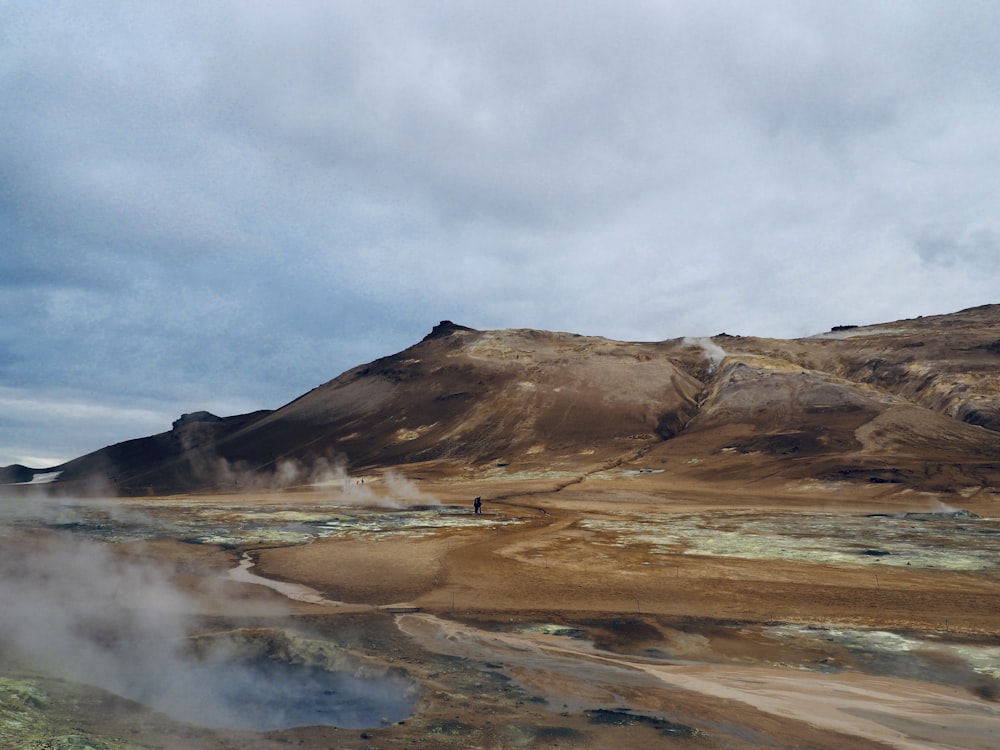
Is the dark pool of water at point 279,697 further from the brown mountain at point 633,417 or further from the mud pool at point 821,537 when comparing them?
the brown mountain at point 633,417

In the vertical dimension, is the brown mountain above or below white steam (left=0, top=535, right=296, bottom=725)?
above

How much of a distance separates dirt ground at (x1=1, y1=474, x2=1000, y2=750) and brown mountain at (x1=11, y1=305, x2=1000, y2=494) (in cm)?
5422

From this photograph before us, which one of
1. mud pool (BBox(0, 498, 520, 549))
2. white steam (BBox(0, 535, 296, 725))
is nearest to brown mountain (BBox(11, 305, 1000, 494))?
mud pool (BBox(0, 498, 520, 549))

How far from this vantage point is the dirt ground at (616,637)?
429 inches

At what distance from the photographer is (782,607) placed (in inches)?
862

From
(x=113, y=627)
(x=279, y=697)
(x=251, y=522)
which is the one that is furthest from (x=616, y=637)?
(x=251, y=522)

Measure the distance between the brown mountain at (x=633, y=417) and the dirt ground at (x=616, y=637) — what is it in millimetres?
54216

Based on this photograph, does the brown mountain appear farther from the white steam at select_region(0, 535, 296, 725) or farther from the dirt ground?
the white steam at select_region(0, 535, 296, 725)

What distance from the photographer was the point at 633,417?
114750mm

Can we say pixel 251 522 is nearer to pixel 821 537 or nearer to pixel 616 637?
pixel 616 637

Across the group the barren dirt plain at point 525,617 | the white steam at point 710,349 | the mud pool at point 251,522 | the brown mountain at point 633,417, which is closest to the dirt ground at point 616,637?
the barren dirt plain at point 525,617

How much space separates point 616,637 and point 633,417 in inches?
3888

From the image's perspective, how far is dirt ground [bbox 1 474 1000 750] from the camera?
35.8 ft

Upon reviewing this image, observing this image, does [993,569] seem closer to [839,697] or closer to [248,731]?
[839,697]
